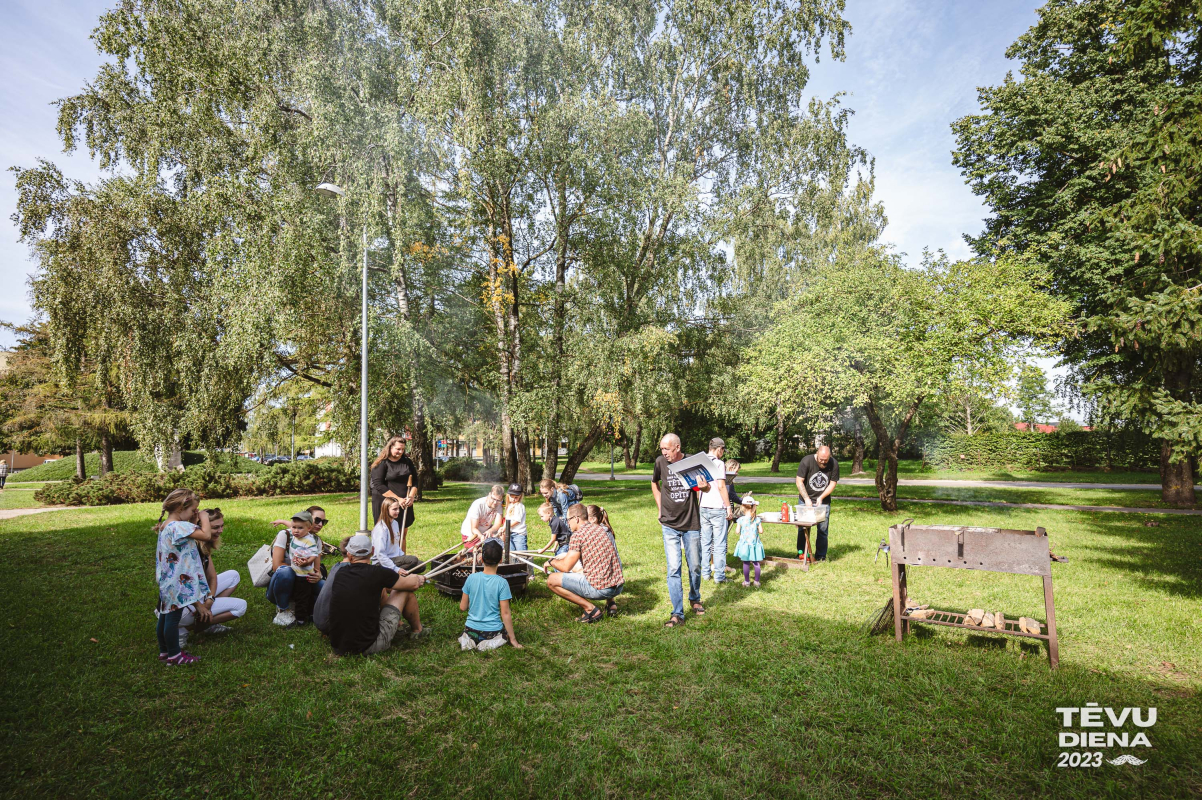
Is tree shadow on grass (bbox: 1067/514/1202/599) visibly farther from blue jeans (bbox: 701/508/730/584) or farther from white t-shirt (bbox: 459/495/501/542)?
white t-shirt (bbox: 459/495/501/542)

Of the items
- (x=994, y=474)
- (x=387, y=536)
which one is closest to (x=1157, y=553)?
(x=387, y=536)

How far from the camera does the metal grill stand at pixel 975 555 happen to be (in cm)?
488

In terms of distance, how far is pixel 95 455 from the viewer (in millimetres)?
34094

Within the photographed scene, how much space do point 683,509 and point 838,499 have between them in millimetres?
14621

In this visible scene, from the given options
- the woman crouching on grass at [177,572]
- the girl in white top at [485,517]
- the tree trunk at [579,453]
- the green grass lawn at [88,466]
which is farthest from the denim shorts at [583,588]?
the green grass lawn at [88,466]

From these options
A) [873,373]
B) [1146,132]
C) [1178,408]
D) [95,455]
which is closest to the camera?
[1178,408]

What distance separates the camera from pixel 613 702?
4332 mm

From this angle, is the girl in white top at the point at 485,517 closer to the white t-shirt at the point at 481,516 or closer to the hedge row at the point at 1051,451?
the white t-shirt at the point at 481,516

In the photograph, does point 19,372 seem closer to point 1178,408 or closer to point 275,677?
point 275,677

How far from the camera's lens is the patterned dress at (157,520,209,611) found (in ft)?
16.1

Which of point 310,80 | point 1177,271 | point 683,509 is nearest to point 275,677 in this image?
point 683,509

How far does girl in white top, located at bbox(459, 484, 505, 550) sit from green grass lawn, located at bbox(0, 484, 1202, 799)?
3.39 ft

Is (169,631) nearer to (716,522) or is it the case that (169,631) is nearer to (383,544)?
(383,544)

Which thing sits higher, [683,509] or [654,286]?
[654,286]
